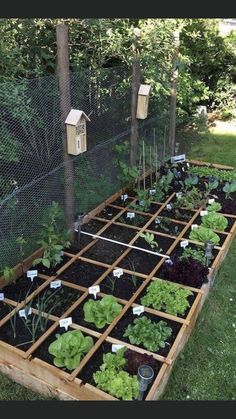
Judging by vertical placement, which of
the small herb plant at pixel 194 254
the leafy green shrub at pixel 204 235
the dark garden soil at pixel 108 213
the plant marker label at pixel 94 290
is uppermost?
the leafy green shrub at pixel 204 235

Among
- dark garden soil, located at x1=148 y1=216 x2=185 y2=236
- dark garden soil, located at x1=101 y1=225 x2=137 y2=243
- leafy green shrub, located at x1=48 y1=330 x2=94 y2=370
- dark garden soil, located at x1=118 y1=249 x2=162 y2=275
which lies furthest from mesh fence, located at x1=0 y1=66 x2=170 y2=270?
leafy green shrub, located at x1=48 y1=330 x2=94 y2=370

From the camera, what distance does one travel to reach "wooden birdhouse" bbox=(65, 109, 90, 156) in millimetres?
3572

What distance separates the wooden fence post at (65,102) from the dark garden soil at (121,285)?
0.78m

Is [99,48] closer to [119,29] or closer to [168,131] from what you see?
[119,29]

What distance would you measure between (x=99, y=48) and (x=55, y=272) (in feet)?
8.47

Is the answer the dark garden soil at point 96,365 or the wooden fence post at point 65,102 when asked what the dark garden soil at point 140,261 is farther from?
the dark garden soil at point 96,365

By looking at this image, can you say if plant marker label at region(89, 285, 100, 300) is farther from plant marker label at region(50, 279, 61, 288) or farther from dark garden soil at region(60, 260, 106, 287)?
plant marker label at region(50, 279, 61, 288)

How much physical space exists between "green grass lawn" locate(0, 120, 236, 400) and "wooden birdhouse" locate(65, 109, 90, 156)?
6.00 ft

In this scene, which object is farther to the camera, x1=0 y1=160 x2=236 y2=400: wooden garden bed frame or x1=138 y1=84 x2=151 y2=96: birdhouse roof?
x1=138 y1=84 x2=151 y2=96: birdhouse roof

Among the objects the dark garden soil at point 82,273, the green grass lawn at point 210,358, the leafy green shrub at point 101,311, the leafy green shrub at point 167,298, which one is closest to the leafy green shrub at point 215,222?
the green grass lawn at point 210,358

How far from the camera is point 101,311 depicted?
3.10m

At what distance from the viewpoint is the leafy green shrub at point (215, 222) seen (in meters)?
4.33

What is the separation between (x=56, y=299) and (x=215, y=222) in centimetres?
194

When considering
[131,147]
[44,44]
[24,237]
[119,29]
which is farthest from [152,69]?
[24,237]
